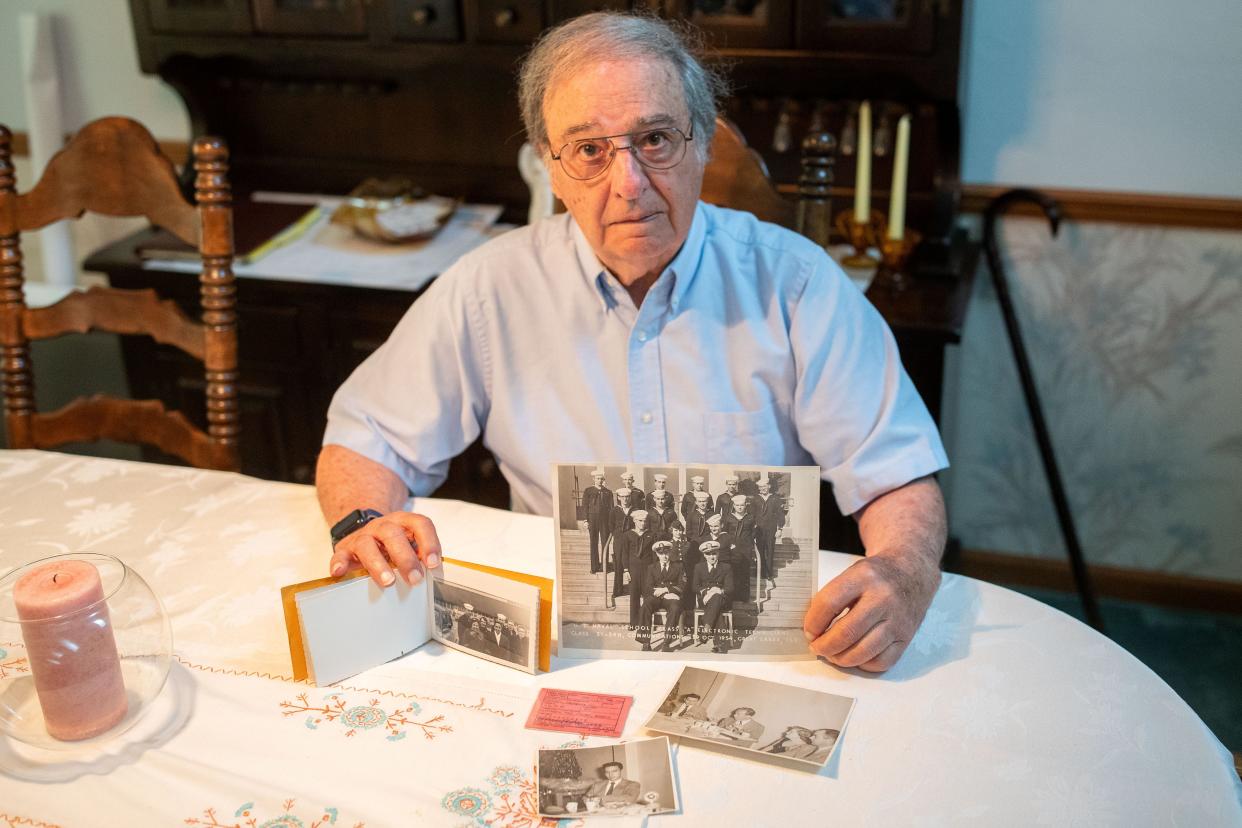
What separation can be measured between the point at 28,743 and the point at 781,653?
685 millimetres

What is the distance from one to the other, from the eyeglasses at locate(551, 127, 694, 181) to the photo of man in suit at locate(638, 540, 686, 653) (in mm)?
519

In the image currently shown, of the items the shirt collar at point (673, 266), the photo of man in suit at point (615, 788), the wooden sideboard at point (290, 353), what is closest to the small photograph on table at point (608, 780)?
the photo of man in suit at point (615, 788)

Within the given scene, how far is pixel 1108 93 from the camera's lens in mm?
2256

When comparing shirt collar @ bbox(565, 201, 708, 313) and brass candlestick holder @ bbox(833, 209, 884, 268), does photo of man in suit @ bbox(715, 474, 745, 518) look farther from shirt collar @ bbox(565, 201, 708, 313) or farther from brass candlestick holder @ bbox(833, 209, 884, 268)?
brass candlestick holder @ bbox(833, 209, 884, 268)

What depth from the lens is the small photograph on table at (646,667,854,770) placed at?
3.25 ft

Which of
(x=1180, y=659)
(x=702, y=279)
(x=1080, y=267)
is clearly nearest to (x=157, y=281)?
(x=702, y=279)

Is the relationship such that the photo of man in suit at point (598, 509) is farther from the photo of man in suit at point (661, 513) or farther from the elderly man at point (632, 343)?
the elderly man at point (632, 343)

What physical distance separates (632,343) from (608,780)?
0.67m

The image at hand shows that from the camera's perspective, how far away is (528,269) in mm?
1558

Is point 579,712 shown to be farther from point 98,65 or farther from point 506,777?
point 98,65

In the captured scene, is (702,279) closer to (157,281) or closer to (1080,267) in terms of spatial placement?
(1080,267)

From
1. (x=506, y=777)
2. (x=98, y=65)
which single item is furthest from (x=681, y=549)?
(x=98, y=65)

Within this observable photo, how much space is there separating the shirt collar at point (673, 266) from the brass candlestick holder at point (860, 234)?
2.37ft

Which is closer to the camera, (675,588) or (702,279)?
(675,588)
